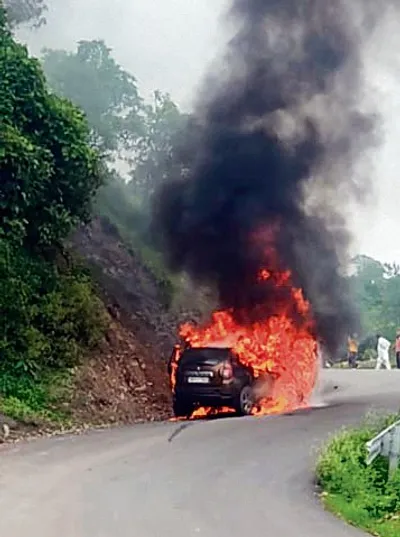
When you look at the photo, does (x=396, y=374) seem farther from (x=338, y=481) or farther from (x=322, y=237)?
(x=338, y=481)

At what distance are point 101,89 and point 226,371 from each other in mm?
22716

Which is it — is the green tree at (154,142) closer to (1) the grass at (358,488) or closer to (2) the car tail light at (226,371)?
(2) the car tail light at (226,371)

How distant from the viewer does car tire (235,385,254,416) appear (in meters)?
18.9

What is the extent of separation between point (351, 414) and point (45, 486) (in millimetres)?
8681

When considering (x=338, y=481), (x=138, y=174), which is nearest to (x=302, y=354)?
(x=338, y=481)

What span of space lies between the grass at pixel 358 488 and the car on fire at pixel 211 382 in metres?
7.54

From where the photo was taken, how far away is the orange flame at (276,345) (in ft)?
66.8

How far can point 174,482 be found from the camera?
Answer: 1073cm

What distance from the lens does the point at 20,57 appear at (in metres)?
19.8

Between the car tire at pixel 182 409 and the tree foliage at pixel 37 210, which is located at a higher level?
the tree foliage at pixel 37 210

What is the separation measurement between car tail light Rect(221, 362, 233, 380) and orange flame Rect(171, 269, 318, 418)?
0.82 m

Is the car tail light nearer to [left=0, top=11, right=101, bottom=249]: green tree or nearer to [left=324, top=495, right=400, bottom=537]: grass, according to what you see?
[left=0, top=11, right=101, bottom=249]: green tree

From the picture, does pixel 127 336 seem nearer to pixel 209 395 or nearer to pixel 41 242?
pixel 41 242

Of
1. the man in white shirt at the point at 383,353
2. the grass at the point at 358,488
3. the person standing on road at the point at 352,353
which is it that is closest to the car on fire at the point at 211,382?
the grass at the point at 358,488
